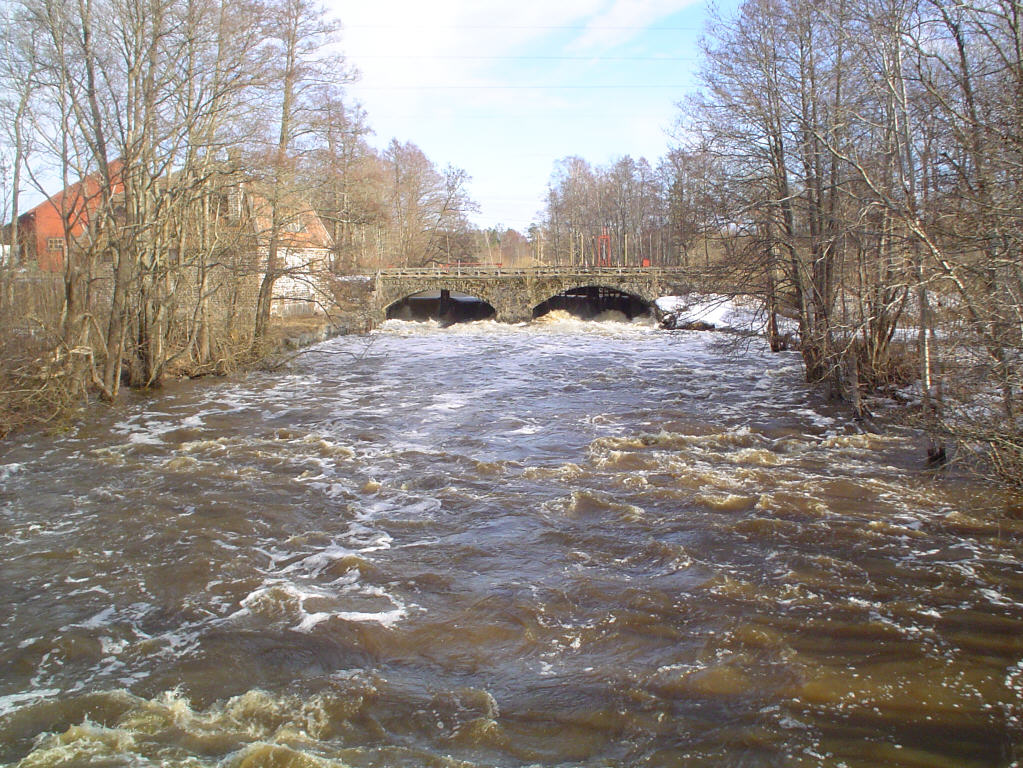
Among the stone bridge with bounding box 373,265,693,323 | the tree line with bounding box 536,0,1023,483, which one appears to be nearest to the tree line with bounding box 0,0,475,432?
the tree line with bounding box 536,0,1023,483

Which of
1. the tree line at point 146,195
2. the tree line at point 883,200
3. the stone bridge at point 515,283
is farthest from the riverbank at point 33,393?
the stone bridge at point 515,283

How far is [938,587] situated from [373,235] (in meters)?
49.9

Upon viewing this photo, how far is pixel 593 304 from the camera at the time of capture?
5047 centimetres

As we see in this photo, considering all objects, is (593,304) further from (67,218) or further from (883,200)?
(883,200)

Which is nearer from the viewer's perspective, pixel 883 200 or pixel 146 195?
pixel 883 200

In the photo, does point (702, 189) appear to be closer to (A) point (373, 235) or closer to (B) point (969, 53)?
(B) point (969, 53)

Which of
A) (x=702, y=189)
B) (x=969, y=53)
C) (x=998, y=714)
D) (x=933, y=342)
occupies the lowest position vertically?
(x=998, y=714)

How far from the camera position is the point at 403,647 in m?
6.29

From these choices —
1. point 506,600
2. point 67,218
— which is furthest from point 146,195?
point 506,600

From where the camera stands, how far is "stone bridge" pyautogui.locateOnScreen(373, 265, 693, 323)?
4012 centimetres

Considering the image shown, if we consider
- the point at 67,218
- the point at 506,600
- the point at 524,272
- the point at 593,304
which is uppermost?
the point at 524,272

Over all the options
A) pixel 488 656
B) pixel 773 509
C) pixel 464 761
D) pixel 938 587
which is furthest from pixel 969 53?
pixel 464 761

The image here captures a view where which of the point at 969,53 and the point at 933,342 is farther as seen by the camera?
the point at 969,53

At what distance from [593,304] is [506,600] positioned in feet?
146
